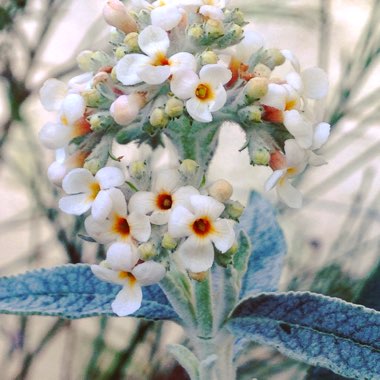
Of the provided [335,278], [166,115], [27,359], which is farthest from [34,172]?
[166,115]

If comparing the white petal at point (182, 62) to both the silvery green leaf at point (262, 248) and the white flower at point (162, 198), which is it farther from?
the silvery green leaf at point (262, 248)

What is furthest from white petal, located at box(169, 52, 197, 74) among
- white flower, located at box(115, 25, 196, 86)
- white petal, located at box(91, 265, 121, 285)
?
white petal, located at box(91, 265, 121, 285)

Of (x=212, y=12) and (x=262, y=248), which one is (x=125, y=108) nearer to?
(x=212, y=12)

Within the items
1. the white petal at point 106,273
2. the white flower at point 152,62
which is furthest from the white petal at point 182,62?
the white petal at point 106,273

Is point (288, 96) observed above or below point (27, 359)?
above

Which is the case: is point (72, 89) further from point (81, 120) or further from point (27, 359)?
point (27, 359)

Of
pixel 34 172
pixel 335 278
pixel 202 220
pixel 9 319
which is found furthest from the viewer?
pixel 9 319

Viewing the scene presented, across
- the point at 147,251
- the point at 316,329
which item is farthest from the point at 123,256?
the point at 316,329

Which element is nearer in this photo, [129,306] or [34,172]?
[129,306]
